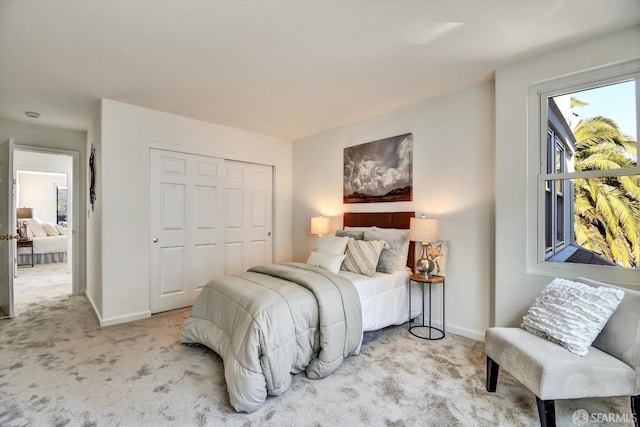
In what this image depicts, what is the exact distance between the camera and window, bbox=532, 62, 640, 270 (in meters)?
2.11

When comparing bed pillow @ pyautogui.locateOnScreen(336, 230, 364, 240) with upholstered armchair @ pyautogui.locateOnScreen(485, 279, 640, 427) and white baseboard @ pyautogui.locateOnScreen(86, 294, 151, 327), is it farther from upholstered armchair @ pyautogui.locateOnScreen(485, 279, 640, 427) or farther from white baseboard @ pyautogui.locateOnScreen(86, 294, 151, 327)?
white baseboard @ pyautogui.locateOnScreen(86, 294, 151, 327)

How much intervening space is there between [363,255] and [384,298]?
1.48 feet

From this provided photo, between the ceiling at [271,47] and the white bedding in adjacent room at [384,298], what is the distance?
6.08 feet

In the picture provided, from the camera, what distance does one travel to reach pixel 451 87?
2.94 meters

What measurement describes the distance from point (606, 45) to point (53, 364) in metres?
4.73

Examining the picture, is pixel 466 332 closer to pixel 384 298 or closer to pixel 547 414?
pixel 384 298

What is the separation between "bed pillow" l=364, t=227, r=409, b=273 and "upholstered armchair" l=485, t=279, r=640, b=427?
137 cm

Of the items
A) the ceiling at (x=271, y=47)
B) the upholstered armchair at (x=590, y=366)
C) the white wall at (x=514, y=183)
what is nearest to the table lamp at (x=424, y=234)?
the white wall at (x=514, y=183)

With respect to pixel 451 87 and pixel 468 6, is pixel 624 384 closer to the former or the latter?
pixel 468 6

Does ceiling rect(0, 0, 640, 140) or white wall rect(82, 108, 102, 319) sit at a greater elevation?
ceiling rect(0, 0, 640, 140)

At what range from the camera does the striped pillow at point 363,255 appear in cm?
291

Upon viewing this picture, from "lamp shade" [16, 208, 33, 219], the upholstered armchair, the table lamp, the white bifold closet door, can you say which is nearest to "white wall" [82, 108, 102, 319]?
the white bifold closet door

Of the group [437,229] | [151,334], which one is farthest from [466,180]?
[151,334]

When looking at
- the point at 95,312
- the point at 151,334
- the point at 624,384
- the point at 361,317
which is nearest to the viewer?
the point at 624,384
